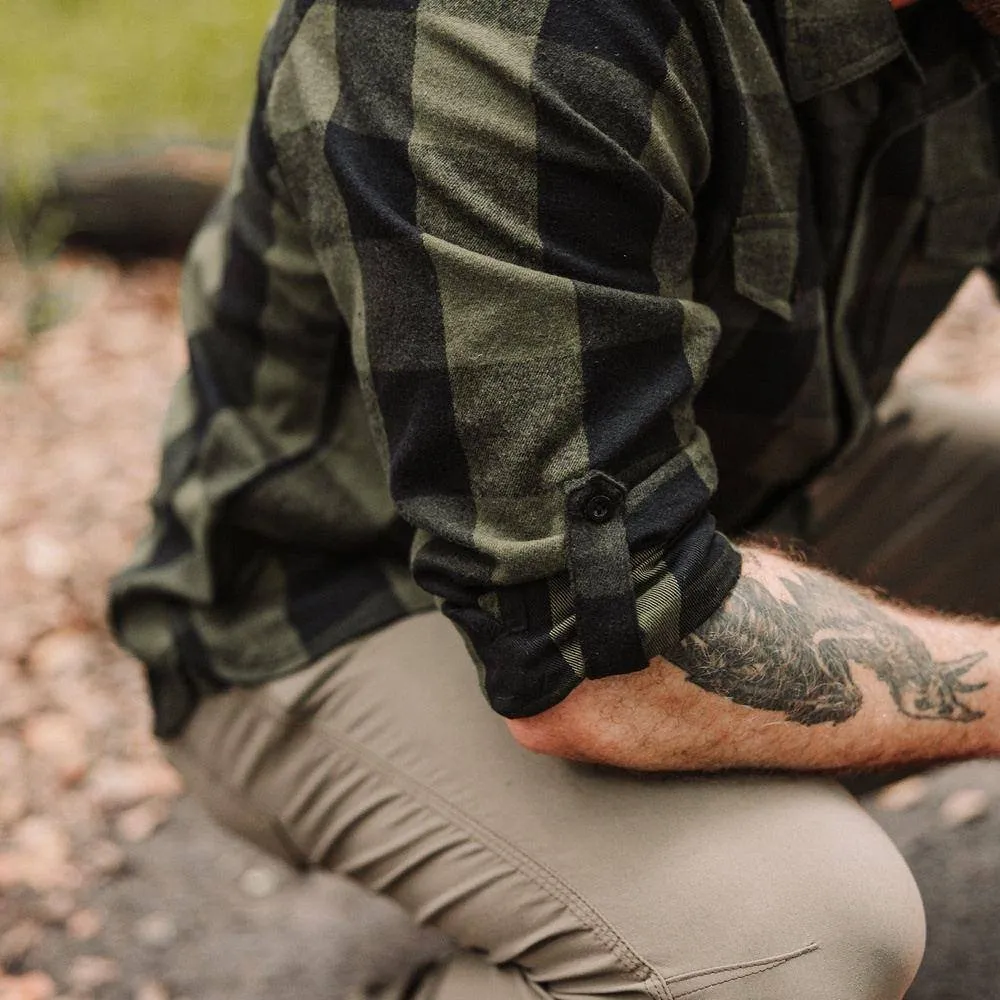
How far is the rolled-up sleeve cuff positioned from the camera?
1054 millimetres

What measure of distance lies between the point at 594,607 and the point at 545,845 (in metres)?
0.36

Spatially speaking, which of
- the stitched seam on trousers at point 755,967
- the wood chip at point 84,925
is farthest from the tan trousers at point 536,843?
the wood chip at point 84,925

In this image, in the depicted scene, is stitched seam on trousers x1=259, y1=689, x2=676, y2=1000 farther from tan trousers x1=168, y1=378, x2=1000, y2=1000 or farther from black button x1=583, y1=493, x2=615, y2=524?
black button x1=583, y1=493, x2=615, y2=524

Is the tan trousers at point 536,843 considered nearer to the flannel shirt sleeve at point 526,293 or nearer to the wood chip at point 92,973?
the flannel shirt sleeve at point 526,293

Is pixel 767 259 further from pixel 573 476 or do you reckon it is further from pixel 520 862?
pixel 520 862

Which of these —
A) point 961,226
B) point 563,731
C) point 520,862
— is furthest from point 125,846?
point 961,226

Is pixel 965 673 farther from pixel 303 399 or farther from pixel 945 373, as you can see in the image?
pixel 945 373

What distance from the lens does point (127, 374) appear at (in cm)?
328

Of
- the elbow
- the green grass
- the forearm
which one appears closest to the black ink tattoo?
Answer: the forearm

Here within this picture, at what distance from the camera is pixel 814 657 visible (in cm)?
119

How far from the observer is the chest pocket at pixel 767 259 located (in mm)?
1207

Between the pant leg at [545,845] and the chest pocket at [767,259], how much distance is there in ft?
1.71

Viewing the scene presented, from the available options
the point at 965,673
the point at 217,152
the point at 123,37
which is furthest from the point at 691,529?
the point at 123,37

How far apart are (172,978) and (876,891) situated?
3.73 ft
